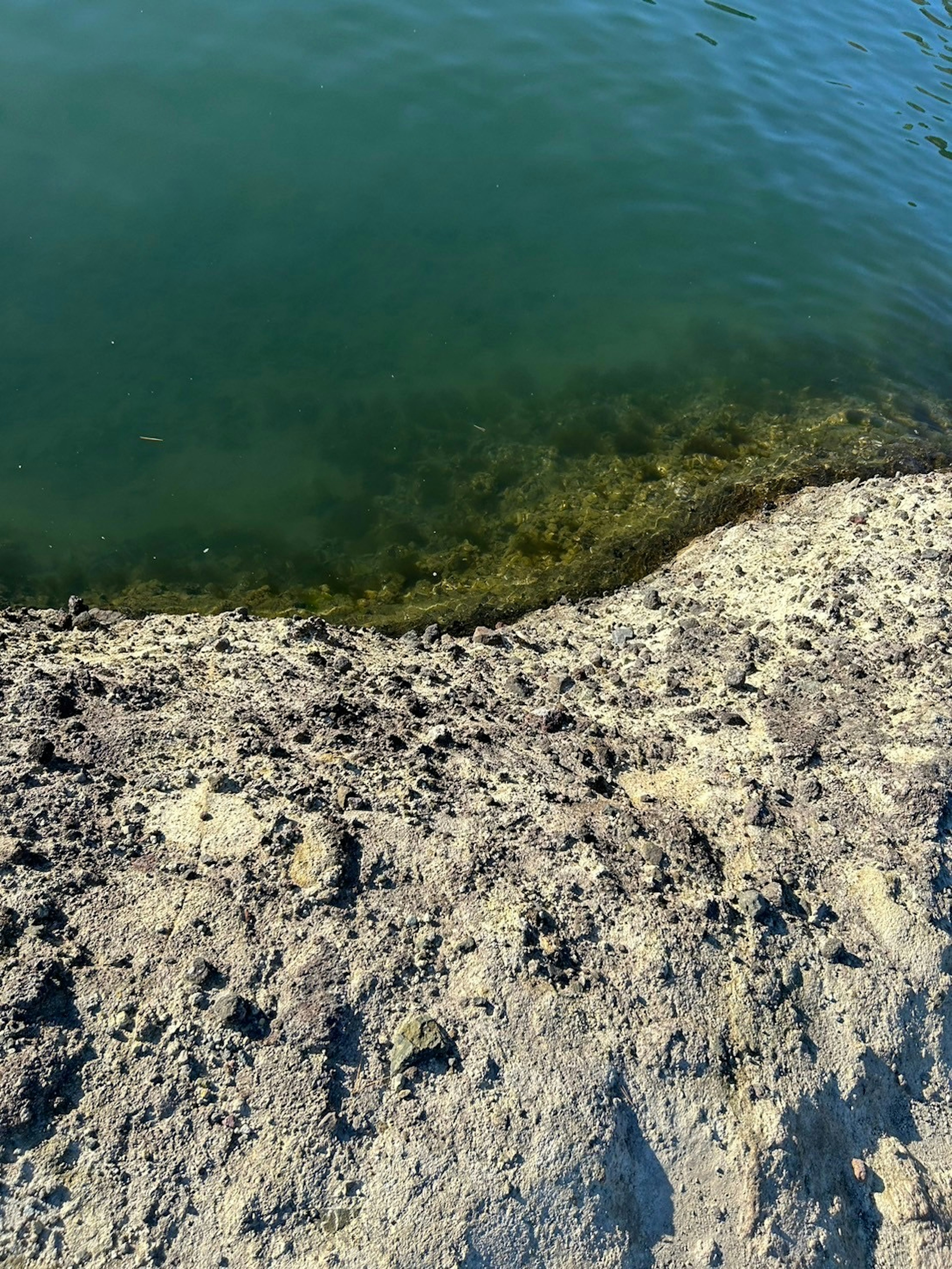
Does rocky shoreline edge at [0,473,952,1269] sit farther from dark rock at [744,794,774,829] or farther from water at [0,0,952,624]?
water at [0,0,952,624]

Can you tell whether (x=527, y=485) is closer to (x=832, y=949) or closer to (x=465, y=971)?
(x=832, y=949)

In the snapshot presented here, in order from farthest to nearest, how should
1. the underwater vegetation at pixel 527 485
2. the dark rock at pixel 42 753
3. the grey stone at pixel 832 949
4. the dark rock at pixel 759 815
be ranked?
1. the underwater vegetation at pixel 527 485
2. the dark rock at pixel 759 815
3. the dark rock at pixel 42 753
4. the grey stone at pixel 832 949

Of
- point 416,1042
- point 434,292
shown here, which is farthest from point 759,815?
point 434,292

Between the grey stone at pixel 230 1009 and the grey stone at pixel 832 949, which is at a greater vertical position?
the grey stone at pixel 832 949

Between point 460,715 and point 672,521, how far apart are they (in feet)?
9.72

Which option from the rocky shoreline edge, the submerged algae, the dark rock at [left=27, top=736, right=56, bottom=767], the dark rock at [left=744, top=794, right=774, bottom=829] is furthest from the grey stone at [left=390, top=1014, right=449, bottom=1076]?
the submerged algae

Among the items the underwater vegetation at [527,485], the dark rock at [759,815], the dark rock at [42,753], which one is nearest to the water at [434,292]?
the underwater vegetation at [527,485]

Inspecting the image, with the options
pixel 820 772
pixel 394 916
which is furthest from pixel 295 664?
pixel 820 772

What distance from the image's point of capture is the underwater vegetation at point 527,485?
6.23m

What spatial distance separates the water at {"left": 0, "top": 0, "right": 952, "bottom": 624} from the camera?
21.6ft

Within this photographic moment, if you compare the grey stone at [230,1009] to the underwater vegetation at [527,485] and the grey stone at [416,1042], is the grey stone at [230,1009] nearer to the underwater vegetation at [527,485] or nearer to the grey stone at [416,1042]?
the grey stone at [416,1042]

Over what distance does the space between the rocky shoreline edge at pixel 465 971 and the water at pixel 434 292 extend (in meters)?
1.97

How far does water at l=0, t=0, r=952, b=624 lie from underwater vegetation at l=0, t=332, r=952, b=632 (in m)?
0.03

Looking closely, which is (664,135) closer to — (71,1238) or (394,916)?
(394,916)
